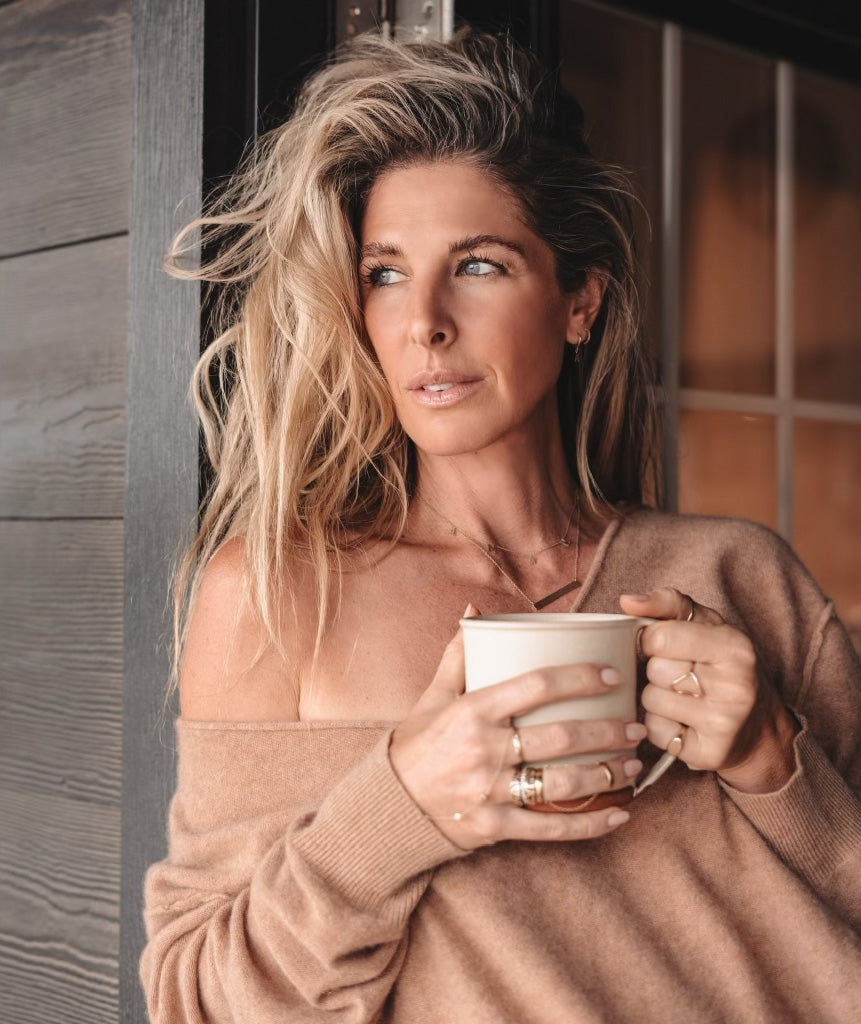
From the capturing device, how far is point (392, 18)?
57.5 inches

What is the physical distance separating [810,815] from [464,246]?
671 millimetres

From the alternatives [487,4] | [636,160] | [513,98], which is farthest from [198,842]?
[636,160]

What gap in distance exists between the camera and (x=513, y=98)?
1358mm

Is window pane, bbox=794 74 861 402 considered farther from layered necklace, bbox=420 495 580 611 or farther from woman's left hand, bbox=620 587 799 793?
woman's left hand, bbox=620 587 799 793

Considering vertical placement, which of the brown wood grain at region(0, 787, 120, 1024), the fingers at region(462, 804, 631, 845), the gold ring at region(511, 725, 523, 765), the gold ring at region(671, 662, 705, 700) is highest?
the gold ring at region(671, 662, 705, 700)

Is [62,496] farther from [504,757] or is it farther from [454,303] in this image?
[504,757]

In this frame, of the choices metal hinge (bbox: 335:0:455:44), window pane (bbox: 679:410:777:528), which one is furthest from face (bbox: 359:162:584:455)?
window pane (bbox: 679:410:777:528)

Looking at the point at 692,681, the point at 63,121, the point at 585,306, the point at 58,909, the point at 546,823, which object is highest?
the point at 63,121

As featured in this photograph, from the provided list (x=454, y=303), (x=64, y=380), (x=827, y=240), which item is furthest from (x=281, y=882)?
(x=827, y=240)

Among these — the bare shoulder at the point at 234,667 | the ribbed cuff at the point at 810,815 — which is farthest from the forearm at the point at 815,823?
the bare shoulder at the point at 234,667

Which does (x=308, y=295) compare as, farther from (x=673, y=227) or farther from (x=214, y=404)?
(x=673, y=227)

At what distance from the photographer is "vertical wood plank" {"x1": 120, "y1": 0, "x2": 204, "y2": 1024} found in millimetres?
1329

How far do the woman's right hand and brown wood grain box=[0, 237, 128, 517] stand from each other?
0.62 meters

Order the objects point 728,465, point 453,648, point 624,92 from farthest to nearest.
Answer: point 728,465 < point 624,92 < point 453,648
